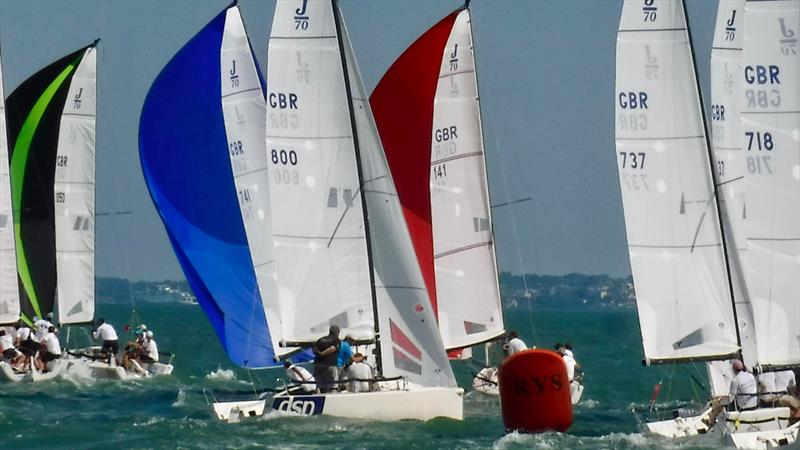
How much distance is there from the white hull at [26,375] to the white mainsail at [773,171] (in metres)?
17.1

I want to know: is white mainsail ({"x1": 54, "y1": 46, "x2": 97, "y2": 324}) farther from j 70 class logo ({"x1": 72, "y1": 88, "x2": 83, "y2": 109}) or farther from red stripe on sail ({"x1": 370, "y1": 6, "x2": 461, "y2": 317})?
red stripe on sail ({"x1": 370, "y1": 6, "x2": 461, "y2": 317})

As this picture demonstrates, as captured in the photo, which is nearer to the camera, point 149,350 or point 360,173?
point 360,173

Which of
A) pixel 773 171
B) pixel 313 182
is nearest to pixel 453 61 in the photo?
pixel 313 182

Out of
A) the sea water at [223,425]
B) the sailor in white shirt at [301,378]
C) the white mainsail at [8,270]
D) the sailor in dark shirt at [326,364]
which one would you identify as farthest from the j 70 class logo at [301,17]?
the white mainsail at [8,270]

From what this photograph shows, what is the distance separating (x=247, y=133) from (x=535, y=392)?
9.78m

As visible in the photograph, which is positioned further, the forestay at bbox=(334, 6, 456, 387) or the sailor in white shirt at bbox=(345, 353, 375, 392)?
the forestay at bbox=(334, 6, 456, 387)

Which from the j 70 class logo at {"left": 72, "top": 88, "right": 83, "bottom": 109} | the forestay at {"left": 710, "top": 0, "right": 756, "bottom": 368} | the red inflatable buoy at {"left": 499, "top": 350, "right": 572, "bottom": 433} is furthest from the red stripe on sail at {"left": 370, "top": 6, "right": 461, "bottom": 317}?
the j 70 class logo at {"left": 72, "top": 88, "right": 83, "bottom": 109}

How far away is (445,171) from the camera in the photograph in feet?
101

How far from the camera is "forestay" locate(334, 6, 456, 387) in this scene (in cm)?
2395

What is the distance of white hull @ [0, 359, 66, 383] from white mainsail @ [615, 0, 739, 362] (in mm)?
14305

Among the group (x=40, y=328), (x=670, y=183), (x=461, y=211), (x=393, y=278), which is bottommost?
(x=40, y=328)

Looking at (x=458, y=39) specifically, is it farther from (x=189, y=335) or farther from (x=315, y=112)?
(x=189, y=335)

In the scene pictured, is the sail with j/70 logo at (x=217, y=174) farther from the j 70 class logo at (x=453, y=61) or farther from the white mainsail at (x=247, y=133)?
the j 70 class logo at (x=453, y=61)

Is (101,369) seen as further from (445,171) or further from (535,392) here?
(535,392)
